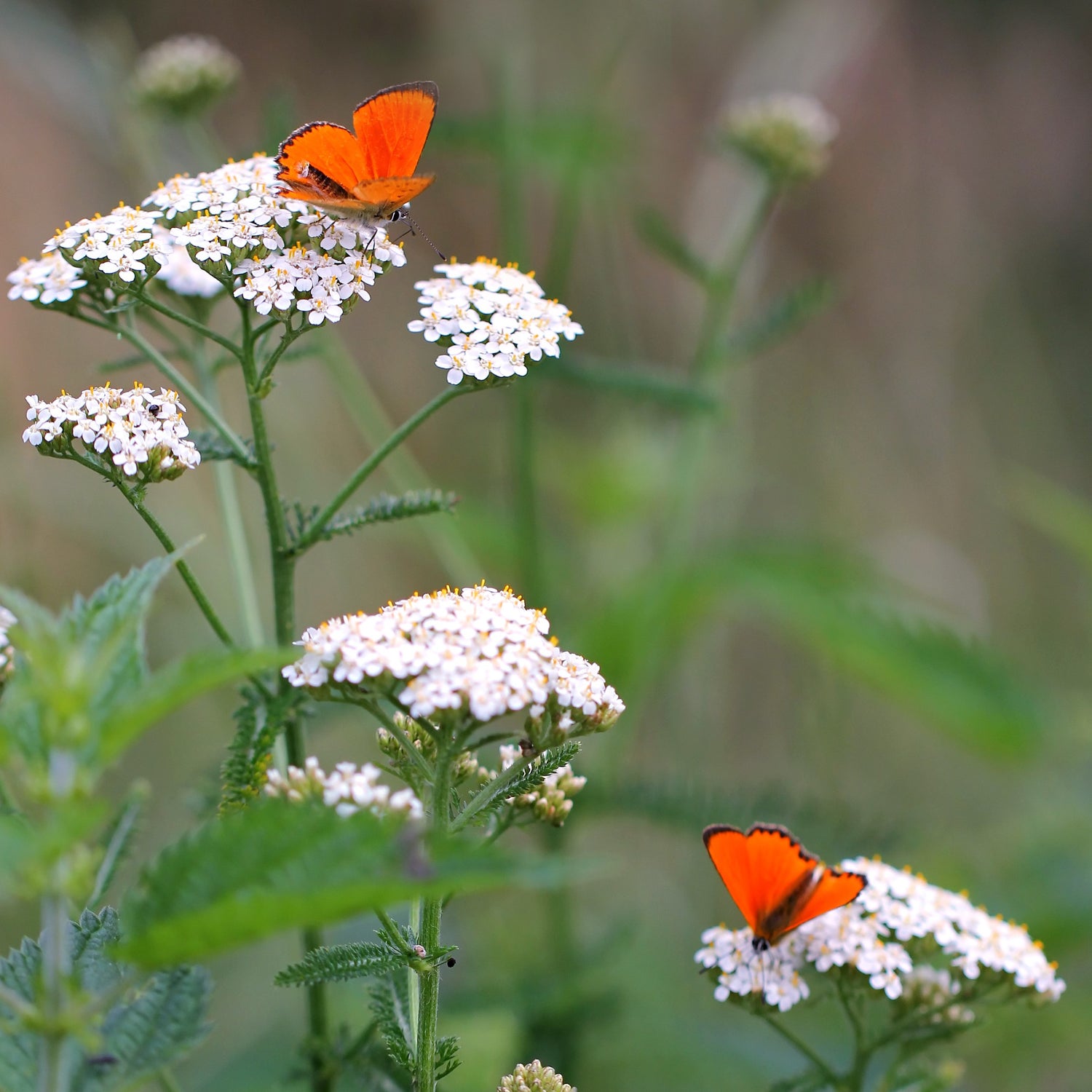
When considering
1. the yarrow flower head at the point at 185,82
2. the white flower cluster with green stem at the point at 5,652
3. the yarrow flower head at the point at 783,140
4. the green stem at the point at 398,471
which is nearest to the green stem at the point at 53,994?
the white flower cluster with green stem at the point at 5,652

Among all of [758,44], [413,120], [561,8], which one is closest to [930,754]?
[758,44]

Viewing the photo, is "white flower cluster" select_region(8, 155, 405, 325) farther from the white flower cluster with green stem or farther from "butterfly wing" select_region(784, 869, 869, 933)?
"butterfly wing" select_region(784, 869, 869, 933)

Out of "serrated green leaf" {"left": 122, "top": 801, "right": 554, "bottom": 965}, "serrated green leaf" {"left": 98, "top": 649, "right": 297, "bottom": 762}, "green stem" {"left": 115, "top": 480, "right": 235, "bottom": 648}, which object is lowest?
"serrated green leaf" {"left": 122, "top": 801, "right": 554, "bottom": 965}

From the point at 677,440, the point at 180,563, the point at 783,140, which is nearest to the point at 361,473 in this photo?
the point at 180,563

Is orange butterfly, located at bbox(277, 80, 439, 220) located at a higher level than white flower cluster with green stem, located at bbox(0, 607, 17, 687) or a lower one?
higher

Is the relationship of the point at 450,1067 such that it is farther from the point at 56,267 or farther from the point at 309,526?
the point at 56,267

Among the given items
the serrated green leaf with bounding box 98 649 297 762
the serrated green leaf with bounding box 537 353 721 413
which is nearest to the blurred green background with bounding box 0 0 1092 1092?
the serrated green leaf with bounding box 537 353 721 413

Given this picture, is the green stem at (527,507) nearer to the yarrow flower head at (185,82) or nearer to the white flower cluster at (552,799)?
the yarrow flower head at (185,82)
